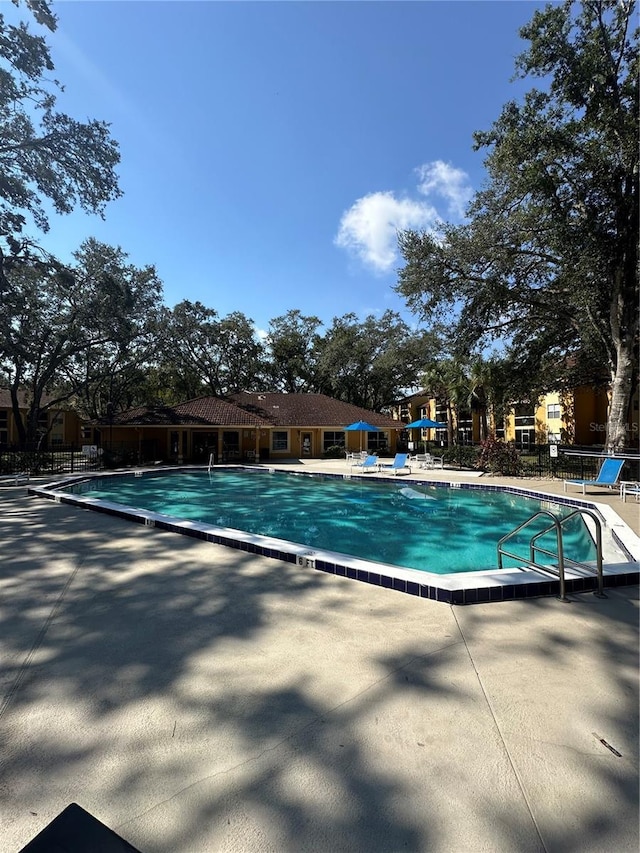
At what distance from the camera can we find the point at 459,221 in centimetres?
1648

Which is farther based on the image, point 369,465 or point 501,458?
point 369,465

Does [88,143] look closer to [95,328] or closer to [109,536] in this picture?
[95,328]

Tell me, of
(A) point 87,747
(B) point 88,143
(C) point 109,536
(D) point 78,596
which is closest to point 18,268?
(B) point 88,143

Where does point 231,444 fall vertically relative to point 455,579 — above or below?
above

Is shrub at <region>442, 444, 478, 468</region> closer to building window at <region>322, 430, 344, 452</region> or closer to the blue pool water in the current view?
the blue pool water

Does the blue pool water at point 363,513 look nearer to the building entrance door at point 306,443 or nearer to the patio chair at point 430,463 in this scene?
the patio chair at point 430,463

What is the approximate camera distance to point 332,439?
2912 centimetres

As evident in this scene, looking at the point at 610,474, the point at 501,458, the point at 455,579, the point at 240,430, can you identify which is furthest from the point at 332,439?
the point at 455,579

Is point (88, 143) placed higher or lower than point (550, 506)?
higher

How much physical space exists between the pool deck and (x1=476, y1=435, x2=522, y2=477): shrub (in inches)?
532

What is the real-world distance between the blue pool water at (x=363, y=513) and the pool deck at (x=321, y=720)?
295cm

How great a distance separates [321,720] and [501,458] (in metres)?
16.7

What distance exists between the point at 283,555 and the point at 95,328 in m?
22.1

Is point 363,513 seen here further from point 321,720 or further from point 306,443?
point 306,443
